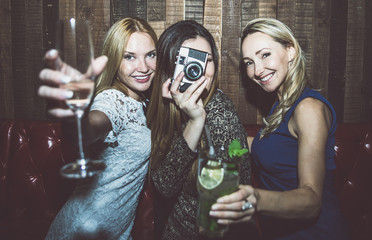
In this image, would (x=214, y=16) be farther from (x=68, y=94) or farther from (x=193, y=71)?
(x=68, y=94)

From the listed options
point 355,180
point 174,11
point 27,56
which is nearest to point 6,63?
point 27,56

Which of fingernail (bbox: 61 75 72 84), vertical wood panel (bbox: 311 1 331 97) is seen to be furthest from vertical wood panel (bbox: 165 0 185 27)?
fingernail (bbox: 61 75 72 84)

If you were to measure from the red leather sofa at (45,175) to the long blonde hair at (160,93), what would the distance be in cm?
70

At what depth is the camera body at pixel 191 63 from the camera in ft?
4.66

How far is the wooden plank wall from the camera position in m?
2.31

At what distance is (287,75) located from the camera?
1586 mm

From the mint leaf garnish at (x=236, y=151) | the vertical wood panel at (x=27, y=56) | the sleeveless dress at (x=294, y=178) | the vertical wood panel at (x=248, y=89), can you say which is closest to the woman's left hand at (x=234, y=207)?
the mint leaf garnish at (x=236, y=151)

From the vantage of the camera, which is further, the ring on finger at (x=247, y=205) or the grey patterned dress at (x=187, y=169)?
the grey patterned dress at (x=187, y=169)

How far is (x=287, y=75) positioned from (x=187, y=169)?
83 cm

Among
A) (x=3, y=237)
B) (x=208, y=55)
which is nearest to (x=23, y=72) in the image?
(x=3, y=237)

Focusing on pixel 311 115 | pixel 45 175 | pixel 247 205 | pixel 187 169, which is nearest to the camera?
pixel 247 205

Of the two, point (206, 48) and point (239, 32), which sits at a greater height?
point (239, 32)

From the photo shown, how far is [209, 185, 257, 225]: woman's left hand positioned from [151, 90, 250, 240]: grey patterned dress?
0.46m

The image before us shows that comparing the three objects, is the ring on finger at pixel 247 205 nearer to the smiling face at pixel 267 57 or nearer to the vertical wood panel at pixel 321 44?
the smiling face at pixel 267 57
